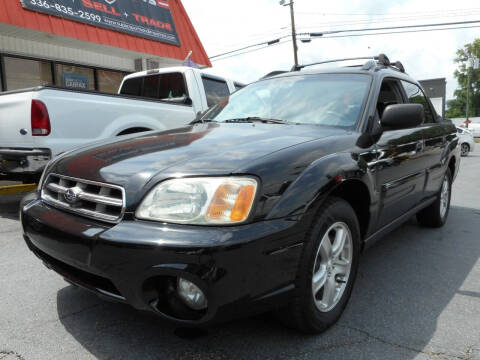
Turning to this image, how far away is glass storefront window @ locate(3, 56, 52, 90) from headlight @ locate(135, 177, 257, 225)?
1052 centimetres

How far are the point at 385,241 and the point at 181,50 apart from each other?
10.9 m

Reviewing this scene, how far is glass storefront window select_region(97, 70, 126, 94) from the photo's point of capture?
12578 millimetres

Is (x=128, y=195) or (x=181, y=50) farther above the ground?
(x=181, y=50)

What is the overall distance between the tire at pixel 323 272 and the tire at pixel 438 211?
7.60 feet

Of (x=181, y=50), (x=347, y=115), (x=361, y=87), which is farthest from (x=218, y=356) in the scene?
(x=181, y=50)

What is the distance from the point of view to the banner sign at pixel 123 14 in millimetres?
9750

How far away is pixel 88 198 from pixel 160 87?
5.19 metres

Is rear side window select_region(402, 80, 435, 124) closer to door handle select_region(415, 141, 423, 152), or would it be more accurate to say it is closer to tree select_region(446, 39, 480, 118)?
door handle select_region(415, 141, 423, 152)

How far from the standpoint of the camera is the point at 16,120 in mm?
4430

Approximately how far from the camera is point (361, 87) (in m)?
3.01

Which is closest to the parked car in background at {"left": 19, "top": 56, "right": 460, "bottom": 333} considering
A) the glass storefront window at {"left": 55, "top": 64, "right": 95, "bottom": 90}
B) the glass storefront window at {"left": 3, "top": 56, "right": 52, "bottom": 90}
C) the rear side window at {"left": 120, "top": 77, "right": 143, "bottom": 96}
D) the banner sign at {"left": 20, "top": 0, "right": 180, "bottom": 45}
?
the rear side window at {"left": 120, "top": 77, "right": 143, "bottom": 96}

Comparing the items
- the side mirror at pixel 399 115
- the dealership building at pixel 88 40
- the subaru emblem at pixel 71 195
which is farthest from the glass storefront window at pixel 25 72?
the side mirror at pixel 399 115

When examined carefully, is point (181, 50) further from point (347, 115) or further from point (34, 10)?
point (347, 115)

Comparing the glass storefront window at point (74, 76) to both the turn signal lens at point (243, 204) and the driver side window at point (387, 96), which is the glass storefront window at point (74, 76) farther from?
the turn signal lens at point (243, 204)
